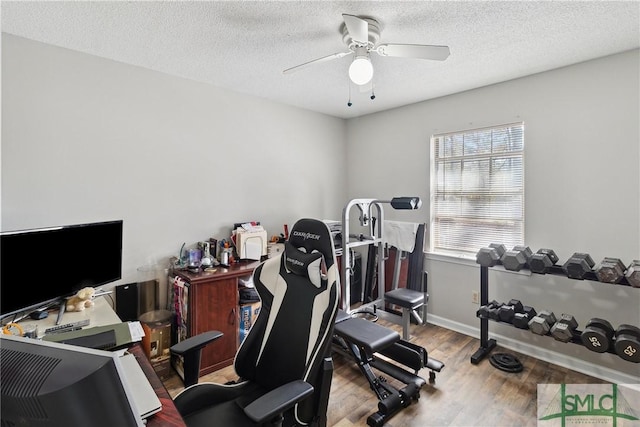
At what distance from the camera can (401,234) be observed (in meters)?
3.11

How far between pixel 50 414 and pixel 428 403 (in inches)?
91.5

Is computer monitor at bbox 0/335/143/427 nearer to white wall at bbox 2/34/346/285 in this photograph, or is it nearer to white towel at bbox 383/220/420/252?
white wall at bbox 2/34/346/285

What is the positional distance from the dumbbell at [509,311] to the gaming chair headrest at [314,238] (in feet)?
6.55

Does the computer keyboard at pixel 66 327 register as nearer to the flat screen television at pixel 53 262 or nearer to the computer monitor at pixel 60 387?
the flat screen television at pixel 53 262

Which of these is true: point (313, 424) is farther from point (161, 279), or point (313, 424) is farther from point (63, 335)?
point (161, 279)

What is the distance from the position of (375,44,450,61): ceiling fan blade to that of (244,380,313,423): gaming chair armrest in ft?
5.93

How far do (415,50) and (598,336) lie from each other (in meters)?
2.31

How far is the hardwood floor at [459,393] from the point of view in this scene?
204cm

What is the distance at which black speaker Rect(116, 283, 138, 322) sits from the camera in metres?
2.46

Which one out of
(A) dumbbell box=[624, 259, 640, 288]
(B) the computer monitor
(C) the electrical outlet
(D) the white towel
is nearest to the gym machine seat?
(D) the white towel

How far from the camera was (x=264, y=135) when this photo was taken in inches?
135

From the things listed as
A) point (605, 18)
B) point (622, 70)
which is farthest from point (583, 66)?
point (605, 18)

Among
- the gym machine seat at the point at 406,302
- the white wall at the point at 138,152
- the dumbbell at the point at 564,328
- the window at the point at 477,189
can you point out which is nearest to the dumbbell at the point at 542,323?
the dumbbell at the point at 564,328

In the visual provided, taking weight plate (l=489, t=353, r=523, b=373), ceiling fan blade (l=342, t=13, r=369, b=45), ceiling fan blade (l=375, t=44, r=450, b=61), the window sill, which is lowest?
weight plate (l=489, t=353, r=523, b=373)
